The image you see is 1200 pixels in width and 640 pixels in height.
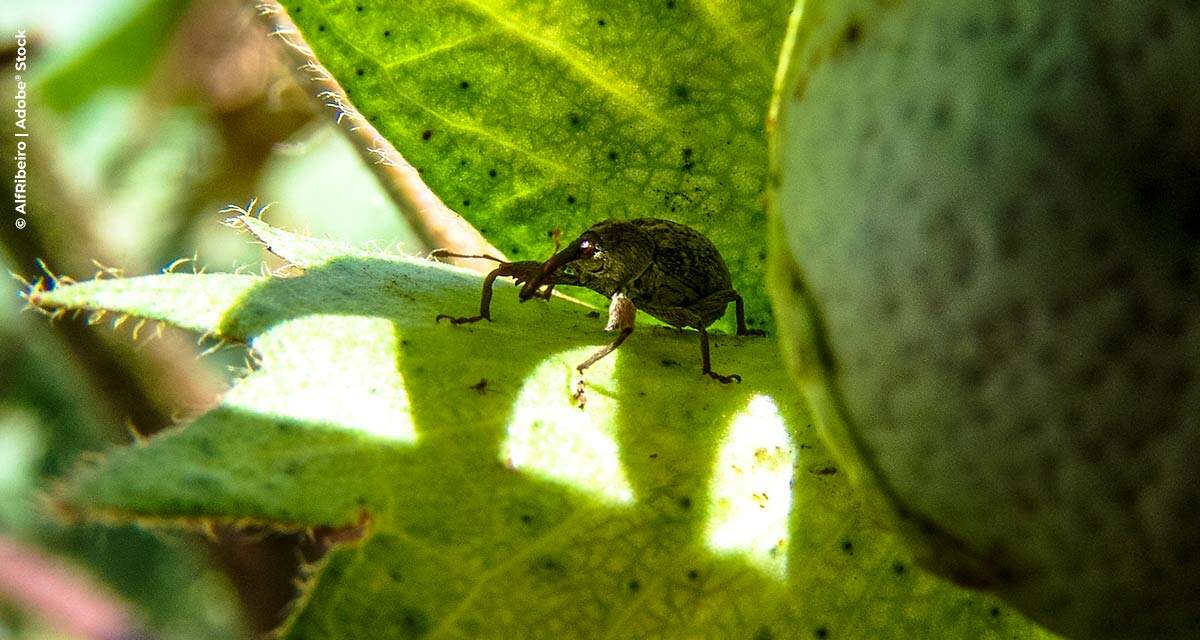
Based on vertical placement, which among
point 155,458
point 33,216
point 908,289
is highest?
point 908,289

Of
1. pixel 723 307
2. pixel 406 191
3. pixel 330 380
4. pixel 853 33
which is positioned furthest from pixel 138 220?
pixel 853 33

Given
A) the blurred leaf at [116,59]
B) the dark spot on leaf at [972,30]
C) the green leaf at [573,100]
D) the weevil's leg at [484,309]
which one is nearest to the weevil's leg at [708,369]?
the green leaf at [573,100]

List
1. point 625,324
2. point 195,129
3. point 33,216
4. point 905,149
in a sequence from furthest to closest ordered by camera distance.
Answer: point 195,129, point 33,216, point 625,324, point 905,149

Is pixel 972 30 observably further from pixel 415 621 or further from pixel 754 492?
pixel 415 621

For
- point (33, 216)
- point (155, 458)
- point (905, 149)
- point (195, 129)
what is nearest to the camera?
point (905, 149)

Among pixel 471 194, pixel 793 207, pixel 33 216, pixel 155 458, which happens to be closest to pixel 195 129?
pixel 33 216

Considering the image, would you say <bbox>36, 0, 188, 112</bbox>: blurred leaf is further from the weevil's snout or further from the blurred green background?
the weevil's snout

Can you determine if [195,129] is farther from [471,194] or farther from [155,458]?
[155,458]
